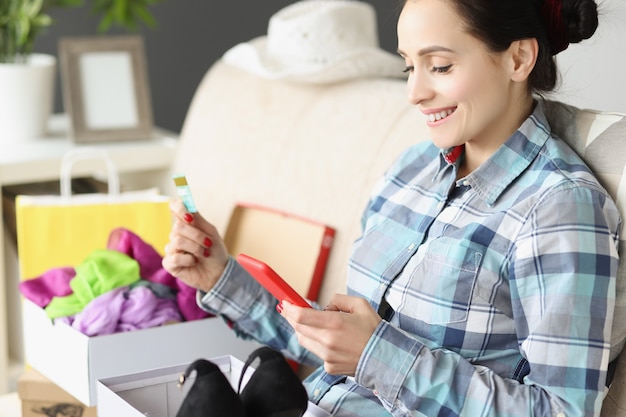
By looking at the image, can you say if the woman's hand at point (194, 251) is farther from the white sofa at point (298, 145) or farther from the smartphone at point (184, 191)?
the white sofa at point (298, 145)

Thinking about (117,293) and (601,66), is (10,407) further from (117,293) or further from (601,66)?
(601,66)

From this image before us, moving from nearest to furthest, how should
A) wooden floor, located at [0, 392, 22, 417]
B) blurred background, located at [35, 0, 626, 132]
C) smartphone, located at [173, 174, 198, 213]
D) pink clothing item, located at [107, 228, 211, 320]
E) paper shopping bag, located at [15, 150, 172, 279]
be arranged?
smartphone, located at [173, 174, 198, 213], pink clothing item, located at [107, 228, 211, 320], wooden floor, located at [0, 392, 22, 417], paper shopping bag, located at [15, 150, 172, 279], blurred background, located at [35, 0, 626, 132]

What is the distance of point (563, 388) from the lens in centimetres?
108

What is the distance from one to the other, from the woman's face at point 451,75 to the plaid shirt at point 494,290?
0.05m

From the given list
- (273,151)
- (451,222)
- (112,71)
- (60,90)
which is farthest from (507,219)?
(60,90)

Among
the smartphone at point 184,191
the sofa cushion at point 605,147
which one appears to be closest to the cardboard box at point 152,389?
the smartphone at point 184,191

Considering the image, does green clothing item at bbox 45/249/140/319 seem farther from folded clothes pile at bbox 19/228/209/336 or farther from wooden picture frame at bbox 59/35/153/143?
wooden picture frame at bbox 59/35/153/143

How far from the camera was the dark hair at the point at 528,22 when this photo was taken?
119 centimetres

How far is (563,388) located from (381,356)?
21 cm

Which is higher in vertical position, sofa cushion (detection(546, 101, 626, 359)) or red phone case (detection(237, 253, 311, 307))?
sofa cushion (detection(546, 101, 626, 359))

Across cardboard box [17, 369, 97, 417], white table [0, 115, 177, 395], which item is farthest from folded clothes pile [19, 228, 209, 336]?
white table [0, 115, 177, 395]

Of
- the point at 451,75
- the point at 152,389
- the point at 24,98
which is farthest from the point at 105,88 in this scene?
the point at 451,75

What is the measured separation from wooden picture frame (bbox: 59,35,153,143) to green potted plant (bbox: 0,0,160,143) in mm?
67

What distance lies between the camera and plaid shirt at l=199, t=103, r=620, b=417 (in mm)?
1081
